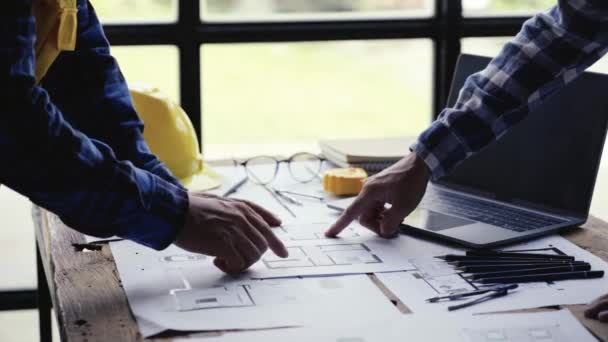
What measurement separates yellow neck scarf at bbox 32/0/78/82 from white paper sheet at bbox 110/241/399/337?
328 mm

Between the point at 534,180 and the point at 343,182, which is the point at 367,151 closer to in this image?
the point at 343,182

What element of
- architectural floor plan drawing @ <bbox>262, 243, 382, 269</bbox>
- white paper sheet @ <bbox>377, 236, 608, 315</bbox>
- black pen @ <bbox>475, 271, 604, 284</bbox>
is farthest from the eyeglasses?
black pen @ <bbox>475, 271, 604, 284</bbox>

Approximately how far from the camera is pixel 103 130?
1616 millimetres

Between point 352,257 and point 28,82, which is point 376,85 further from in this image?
point 28,82

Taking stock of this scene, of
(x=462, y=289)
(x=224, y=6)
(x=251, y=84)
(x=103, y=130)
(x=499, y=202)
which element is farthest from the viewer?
(x=251, y=84)

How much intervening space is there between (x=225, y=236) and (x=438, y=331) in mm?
360

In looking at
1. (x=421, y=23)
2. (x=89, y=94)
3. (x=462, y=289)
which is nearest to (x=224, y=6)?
(x=421, y=23)

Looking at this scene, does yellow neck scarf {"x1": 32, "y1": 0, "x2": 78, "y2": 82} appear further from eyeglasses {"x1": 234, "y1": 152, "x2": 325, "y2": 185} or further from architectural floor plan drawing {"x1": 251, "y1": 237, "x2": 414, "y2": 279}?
eyeglasses {"x1": 234, "y1": 152, "x2": 325, "y2": 185}

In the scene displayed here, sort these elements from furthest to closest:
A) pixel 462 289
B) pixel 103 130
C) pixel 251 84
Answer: pixel 251 84, pixel 103 130, pixel 462 289

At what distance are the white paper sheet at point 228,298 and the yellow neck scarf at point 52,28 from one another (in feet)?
1.07

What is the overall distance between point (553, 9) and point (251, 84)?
0.99m

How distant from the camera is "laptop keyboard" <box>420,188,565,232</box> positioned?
158 cm

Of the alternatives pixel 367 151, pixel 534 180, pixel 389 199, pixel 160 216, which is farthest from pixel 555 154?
pixel 160 216

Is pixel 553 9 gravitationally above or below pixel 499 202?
above
